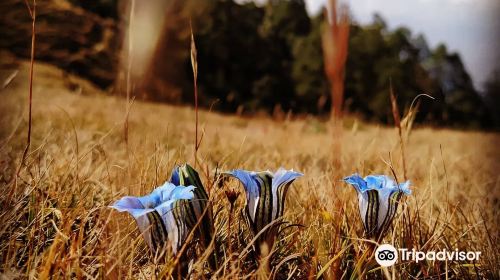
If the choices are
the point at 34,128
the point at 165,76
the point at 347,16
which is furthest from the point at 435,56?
the point at 347,16

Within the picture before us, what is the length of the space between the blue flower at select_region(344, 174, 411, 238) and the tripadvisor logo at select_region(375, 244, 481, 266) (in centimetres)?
4

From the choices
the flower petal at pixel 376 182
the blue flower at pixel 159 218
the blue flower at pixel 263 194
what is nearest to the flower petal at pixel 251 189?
the blue flower at pixel 263 194

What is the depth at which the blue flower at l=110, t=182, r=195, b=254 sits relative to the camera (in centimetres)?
98

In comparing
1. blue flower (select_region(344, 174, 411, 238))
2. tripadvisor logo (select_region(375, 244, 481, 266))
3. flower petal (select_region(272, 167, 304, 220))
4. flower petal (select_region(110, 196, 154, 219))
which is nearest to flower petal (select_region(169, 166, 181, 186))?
flower petal (select_region(110, 196, 154, 219))

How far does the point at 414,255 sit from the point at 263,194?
0.44 m

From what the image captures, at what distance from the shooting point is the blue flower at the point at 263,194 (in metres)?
1.06

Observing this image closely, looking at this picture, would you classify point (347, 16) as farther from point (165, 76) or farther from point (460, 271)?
point (165, 76)

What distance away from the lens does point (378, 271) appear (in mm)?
1235

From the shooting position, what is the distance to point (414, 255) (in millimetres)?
1240

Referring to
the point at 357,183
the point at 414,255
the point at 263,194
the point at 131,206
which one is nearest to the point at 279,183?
the point at 263,194

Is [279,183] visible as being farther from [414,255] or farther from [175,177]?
[414,255]

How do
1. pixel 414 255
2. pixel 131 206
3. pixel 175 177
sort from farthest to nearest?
pixel 414 255 < pixel 175 177 < pixel 131 206

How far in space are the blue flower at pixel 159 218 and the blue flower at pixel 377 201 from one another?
0.36 metres

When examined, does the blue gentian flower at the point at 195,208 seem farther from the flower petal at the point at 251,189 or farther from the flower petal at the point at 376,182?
the flower petal at the point at 376,182
